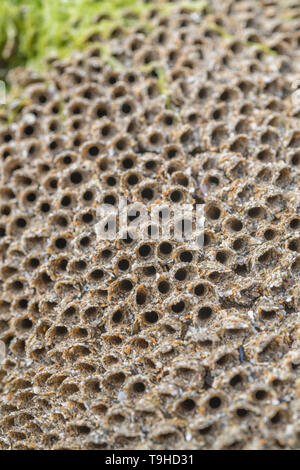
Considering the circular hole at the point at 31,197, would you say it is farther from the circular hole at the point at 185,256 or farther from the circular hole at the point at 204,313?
the circular hole at the point at 204,313

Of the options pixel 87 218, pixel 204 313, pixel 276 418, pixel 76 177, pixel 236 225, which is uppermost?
pixel 76 177

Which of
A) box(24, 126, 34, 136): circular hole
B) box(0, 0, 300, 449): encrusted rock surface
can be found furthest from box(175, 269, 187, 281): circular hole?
box(24, 126, 34, 136): circular hole

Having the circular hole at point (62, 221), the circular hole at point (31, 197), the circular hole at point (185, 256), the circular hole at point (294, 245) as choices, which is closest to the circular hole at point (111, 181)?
the circular hole at point (62, 221)

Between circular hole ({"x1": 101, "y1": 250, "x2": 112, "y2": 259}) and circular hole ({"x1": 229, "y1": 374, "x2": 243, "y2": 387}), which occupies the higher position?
circular hole ({"x1": 101, "y1": 250, "x2": 112, "y2": 259})

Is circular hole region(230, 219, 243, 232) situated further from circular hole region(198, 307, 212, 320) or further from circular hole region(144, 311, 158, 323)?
circular hole region(144, 311, 158, 323)

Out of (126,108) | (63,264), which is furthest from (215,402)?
(126,108)

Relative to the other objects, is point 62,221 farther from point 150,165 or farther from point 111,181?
point 150,165
